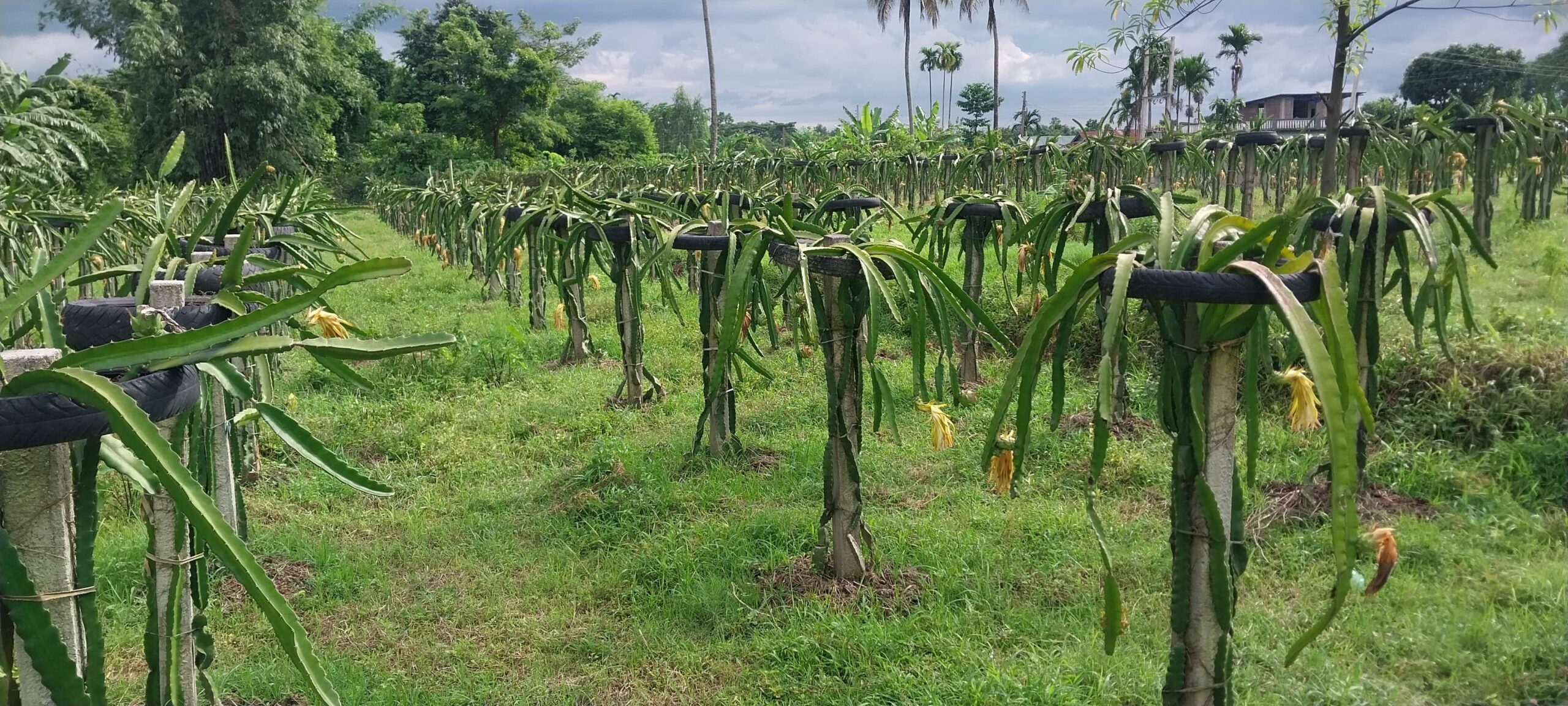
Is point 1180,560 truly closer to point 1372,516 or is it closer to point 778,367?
point 1372,516

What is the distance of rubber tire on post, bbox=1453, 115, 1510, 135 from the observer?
19.0 feet

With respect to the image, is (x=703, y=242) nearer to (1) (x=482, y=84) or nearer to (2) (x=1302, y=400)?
(2) (x=1302, y=400)

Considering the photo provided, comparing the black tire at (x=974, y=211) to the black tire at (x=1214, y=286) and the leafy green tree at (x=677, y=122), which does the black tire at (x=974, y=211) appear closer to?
the black tire at (x=1214, y=286)

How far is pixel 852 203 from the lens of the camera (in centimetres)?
461

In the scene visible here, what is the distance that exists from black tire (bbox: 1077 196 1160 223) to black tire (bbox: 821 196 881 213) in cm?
121

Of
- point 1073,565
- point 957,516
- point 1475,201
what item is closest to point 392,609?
point 957,516

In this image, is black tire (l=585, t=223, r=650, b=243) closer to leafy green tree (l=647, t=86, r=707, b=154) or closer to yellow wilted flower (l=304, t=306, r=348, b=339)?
yellow wilted flower (l=304, t=306, r=348, b=339)

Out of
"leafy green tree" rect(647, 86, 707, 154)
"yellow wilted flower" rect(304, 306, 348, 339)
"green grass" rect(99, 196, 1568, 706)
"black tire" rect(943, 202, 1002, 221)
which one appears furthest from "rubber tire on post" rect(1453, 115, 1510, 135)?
"leafy green tree" rect(647, 86, 707, 154)

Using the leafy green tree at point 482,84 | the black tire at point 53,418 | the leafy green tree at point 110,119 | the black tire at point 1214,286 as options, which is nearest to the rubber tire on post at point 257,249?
the black tire at point 53,418

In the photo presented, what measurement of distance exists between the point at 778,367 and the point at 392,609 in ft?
8.93

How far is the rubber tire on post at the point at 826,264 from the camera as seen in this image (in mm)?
2318

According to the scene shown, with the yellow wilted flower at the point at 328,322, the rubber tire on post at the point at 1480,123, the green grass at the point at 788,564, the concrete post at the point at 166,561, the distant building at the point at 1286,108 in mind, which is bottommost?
the green grass at the point at 788,564

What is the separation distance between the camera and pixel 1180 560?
1.54 m

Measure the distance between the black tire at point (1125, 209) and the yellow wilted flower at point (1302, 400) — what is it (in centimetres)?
173
